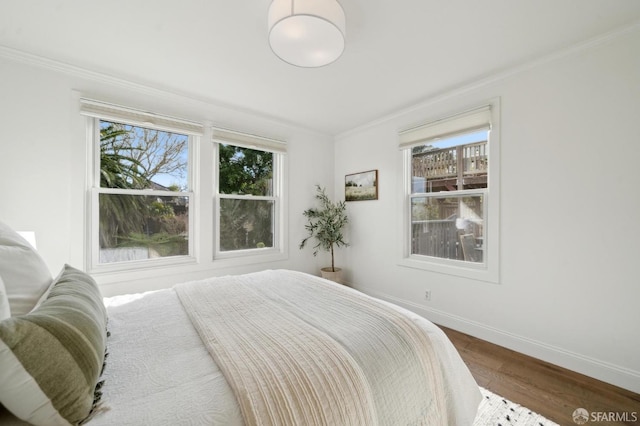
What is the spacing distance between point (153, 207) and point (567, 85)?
3.96 meters

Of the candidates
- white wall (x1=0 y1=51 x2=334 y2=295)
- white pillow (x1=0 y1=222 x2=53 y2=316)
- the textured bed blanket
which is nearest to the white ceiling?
white wall (x1=0 y1=51 x2=334 y2=295)

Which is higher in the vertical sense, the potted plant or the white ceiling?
the white ceiling

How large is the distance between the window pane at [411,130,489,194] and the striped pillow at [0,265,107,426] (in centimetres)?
305

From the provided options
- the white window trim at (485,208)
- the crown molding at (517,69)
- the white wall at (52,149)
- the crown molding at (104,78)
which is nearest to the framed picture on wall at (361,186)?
the white window trim at (485,208)

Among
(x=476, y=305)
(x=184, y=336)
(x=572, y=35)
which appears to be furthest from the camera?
(x=476, y=305)

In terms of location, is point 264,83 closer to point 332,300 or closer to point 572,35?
point 332,300

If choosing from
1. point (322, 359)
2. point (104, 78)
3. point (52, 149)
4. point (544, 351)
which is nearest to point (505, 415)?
point (544, 351)

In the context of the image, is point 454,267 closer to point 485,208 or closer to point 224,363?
point 485,208

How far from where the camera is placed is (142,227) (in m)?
2.73

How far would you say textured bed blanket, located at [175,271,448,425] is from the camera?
0.81 metres

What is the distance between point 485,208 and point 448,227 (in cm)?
44

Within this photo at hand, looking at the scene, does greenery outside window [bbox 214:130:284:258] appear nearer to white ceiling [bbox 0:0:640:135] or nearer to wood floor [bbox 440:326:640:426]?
white ceiling [bbox 0:0:640:135]

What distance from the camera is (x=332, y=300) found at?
1.54 m

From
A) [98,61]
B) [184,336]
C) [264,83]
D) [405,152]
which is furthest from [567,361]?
[98,61]
